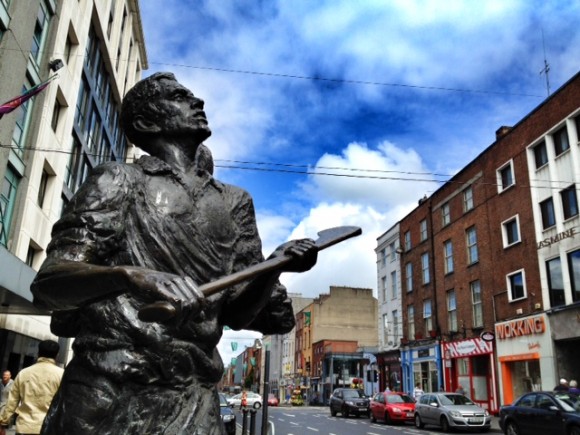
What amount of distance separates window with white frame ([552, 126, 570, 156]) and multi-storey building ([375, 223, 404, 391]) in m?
16.4

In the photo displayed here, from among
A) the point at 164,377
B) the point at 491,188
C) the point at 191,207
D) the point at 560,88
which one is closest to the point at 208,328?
the point at 164,377

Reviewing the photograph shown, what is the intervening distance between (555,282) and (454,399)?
647 cm

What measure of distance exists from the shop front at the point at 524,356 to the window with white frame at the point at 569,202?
14.3ft

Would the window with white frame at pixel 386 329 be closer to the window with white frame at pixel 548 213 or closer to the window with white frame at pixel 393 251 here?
the window with white frame at pixel 393 251

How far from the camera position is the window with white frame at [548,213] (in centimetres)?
Answer: 2314

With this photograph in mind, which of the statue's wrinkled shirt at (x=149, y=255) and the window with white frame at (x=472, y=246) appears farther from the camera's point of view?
the window with white frame at (x=472, y=246)

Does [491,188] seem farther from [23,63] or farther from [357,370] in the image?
[357,370]

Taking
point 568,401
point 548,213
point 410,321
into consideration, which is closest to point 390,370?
point 410,321

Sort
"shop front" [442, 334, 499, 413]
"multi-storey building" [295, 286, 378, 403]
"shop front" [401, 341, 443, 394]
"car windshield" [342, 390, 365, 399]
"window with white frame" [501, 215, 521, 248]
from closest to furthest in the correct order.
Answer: "window with white frame" [501, 215, 521, 248]
"shop front" [442, 334, 499, 413]
"car windshield" [342, 390, 365, 399]
"shop front" [401, 341, 443, 394]
"multi-storey building" [295, 286, 378, 403]

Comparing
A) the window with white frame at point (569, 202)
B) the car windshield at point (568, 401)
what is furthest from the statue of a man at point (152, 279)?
the window with white frame at point (569, 202)

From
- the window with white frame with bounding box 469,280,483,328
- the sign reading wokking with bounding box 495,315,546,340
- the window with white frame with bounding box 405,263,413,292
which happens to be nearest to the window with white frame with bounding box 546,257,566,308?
the sign reading wokking with bounding box 495,315,546,340

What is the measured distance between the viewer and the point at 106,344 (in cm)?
152

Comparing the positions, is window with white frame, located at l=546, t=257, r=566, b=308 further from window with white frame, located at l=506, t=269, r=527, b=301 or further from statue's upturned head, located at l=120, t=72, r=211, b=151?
statue's upturned head, located at l=120, t=72, r=211, b=151

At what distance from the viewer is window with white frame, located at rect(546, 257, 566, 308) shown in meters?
22.3
